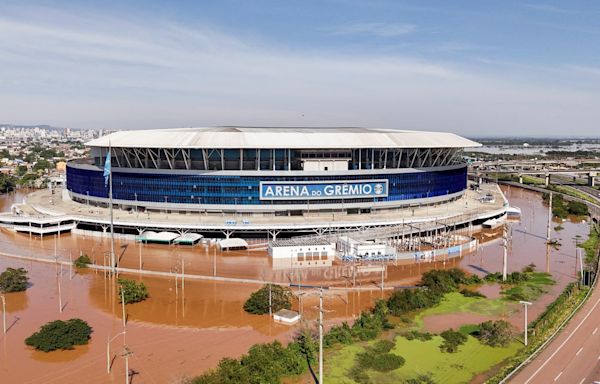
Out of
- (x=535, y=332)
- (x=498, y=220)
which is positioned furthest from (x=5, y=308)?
(x=498, y=220)

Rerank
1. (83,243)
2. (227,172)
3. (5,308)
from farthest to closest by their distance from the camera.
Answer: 1. (227,172)
2. (83,243)
3. (5,308)

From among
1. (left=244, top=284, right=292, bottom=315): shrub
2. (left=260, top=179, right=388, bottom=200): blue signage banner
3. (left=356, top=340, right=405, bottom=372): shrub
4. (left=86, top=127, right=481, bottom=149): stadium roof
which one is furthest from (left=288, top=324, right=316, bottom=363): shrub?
(left=86, top=127, right=481, bottom=149): stadium roof

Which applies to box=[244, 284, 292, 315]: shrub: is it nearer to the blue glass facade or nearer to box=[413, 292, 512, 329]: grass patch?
box=[413, 292, 512, 329]: grass patch

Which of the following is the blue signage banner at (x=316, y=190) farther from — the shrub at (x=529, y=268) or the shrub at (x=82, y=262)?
the shrub at (x=82, y=262)

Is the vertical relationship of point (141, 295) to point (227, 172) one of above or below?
below

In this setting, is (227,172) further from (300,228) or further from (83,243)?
(83,243)

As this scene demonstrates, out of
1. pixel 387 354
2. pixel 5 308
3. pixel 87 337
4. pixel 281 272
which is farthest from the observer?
pixel 281 272

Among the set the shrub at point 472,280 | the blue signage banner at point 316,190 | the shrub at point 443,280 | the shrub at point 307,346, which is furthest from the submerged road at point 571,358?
the blue signage banner at point 316,190
